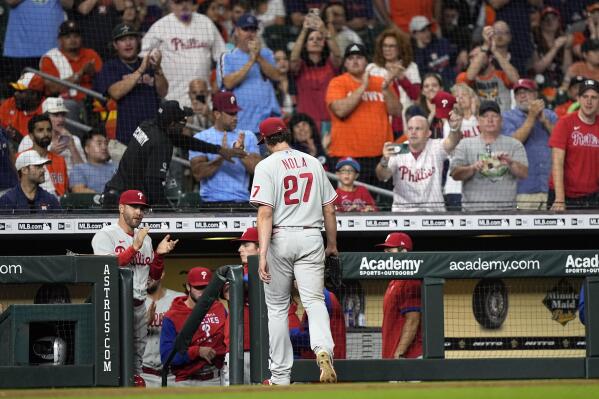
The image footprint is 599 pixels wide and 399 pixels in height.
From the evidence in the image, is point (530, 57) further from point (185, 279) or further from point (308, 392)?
point (308, 392)

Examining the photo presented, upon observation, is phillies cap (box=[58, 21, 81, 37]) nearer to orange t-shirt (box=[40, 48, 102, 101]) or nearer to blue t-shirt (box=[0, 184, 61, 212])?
orange t-shirt (box=[40, 48, 102, 101])

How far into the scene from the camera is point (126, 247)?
8953 millimetres

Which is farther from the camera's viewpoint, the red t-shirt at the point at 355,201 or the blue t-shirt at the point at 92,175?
the blue t-shirt at the point at 92,175

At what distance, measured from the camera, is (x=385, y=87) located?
1193 centimetres

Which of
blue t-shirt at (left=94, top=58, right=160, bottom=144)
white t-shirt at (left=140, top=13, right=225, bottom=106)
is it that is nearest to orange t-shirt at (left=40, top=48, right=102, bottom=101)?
white t-shirt at (left=140, top=13, right=225, bottom=106)

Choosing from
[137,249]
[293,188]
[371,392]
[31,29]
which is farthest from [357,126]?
[371,392]

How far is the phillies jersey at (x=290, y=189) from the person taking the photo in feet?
24.7

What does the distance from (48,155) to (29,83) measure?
1.33 meters

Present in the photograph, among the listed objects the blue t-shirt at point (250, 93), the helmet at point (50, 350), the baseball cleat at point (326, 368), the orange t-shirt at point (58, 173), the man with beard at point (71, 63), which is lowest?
the baseball cleat at point (326, 368)

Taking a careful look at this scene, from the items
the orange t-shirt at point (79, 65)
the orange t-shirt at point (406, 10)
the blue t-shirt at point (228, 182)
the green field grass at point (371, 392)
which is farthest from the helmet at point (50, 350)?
the orange t-shirt at point (406, 10)

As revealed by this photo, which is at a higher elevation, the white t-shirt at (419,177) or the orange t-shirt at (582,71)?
the orange t-shirt at (582,71)

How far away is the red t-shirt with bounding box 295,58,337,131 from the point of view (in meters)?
13.0

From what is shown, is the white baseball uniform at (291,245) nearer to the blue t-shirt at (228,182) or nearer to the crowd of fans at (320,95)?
the crowd of fans at (320,95)

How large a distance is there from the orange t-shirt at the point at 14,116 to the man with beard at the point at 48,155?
700 millimetres
